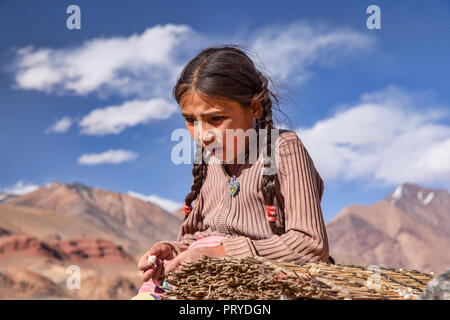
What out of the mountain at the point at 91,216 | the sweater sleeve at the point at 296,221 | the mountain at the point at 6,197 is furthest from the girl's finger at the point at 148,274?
the mountain at the point at 6,197

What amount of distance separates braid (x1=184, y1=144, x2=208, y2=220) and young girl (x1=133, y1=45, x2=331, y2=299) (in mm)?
143

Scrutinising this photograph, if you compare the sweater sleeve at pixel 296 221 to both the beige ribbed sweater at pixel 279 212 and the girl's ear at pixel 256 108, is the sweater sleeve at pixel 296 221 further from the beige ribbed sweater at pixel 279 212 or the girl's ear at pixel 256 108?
the girl's ear at pixel 256 108

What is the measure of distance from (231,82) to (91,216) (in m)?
39.5

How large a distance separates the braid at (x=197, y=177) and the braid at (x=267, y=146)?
47 centimetres

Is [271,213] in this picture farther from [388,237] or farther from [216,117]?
[388,237]

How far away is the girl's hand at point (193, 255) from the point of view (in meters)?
1.84

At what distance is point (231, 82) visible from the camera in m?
2.25

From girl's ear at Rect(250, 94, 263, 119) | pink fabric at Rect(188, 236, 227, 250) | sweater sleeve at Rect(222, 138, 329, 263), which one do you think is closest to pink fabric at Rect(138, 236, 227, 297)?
pink fabric at Rect(188, 236, 227, 250)

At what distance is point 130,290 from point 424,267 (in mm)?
23417

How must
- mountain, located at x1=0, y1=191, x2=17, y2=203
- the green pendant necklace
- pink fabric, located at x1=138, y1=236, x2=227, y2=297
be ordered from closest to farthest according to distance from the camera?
pink fabric, located at x1=138, y1=236, x2=227, y2=297
the green pendant necklace
mountain, located at x1=0, y1=191, x2=17, y2=203

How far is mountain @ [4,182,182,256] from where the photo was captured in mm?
33750

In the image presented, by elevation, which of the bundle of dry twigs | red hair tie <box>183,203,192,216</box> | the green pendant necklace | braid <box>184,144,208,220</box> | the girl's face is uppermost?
the girl's face

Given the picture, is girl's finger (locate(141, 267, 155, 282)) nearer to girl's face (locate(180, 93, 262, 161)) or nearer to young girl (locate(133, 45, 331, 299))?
young girl (locate(133, 45, 331, 299))
